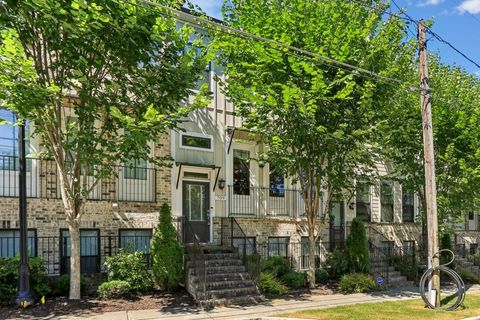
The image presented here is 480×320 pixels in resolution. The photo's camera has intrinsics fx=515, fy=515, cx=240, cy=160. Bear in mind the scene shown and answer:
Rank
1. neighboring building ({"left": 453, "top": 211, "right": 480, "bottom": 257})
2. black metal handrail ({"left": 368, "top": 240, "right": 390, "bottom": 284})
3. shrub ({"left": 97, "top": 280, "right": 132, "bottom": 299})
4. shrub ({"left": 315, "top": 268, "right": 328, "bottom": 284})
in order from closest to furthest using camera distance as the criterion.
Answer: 1. shrub ({"left": 97, "top": 280, "right": 132, "bottom": 299})
2. shrub ({"left": 315, "top": 268, "right": 328, "bottom": 284})
3. black metal handrail ({"left": 368, "top": 240, "right": 390, "bottom": 284})
4. neighboring building ({"left": 453, "top": 211, "right": 480, "bottom": 257})

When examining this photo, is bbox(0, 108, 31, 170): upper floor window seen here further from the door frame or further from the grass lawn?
the grass lawn

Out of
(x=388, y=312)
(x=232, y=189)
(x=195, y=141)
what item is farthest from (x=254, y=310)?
(x=195, y=141)

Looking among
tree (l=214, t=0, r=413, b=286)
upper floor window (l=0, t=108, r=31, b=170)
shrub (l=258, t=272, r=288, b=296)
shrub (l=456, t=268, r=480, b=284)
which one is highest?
tree (l=214, t=0, r=413, b=286)

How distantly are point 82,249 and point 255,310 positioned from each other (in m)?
5.20

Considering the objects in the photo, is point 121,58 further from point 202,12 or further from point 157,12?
point 202,12

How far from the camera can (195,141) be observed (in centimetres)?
1691

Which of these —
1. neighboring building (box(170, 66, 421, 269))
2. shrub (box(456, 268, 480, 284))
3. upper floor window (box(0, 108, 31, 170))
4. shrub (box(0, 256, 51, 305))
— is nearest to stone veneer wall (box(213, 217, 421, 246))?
neighboring building (box(170, 66, 421, 269))

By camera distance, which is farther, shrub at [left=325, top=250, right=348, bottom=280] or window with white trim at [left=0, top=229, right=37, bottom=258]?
shrub at [left=325, top=250, right=348, bottom=280]

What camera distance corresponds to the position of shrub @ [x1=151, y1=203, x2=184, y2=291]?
531 inches

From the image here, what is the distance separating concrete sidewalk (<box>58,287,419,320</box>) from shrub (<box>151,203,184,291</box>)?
1518mm

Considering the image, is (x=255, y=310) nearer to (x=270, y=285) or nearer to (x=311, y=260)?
(x=270, y=285)

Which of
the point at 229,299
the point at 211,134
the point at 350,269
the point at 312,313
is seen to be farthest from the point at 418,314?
the point at 211,134

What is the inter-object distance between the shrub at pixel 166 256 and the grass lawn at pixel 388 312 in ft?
11.1

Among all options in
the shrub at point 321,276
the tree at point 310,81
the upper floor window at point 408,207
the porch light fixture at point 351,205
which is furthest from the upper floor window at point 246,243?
the upper floor window at point 408,207
